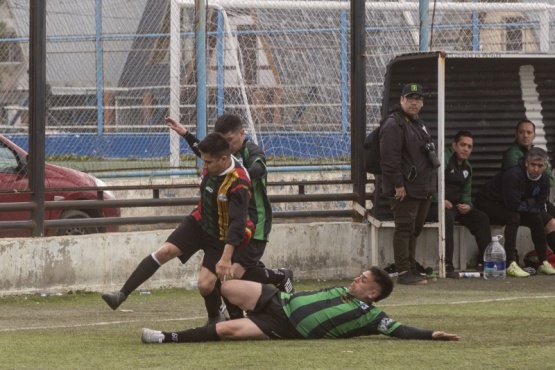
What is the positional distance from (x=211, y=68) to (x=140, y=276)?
4802 millimetres

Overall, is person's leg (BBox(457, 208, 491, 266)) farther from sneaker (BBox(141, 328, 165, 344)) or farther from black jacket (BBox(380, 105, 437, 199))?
sneaker (BBox(141, 328, 165, 344))

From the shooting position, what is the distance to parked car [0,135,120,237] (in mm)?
12164

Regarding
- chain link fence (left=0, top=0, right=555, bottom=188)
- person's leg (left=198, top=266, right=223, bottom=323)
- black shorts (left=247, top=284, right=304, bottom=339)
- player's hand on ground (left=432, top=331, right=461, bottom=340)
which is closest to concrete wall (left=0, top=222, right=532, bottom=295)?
chain link fence (left=0, top=0, right=555, bottom=188)

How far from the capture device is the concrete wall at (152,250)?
11.7 metres

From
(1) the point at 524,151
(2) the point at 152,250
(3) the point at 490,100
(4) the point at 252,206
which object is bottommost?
(2) the point at 152,250

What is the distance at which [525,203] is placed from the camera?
13914 millimetres

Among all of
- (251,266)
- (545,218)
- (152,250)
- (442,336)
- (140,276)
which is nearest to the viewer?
(442,336)

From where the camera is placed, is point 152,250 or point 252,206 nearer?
point 252,206

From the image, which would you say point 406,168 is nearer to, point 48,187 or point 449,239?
point 449,239

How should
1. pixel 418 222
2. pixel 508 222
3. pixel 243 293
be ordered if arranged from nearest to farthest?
pixel 243 293
pixel 418 222
pixel 508 222

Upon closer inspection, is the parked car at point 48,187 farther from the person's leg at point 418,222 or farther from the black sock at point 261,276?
the black sock at point 261,276

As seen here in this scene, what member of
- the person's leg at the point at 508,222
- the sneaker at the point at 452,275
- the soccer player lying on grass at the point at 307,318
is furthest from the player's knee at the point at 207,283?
the person's leg at the point at 508,222

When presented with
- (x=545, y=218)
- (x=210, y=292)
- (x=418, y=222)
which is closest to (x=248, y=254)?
(x=210, y=292)

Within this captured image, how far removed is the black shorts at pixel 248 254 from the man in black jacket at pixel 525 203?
16.4 ft
